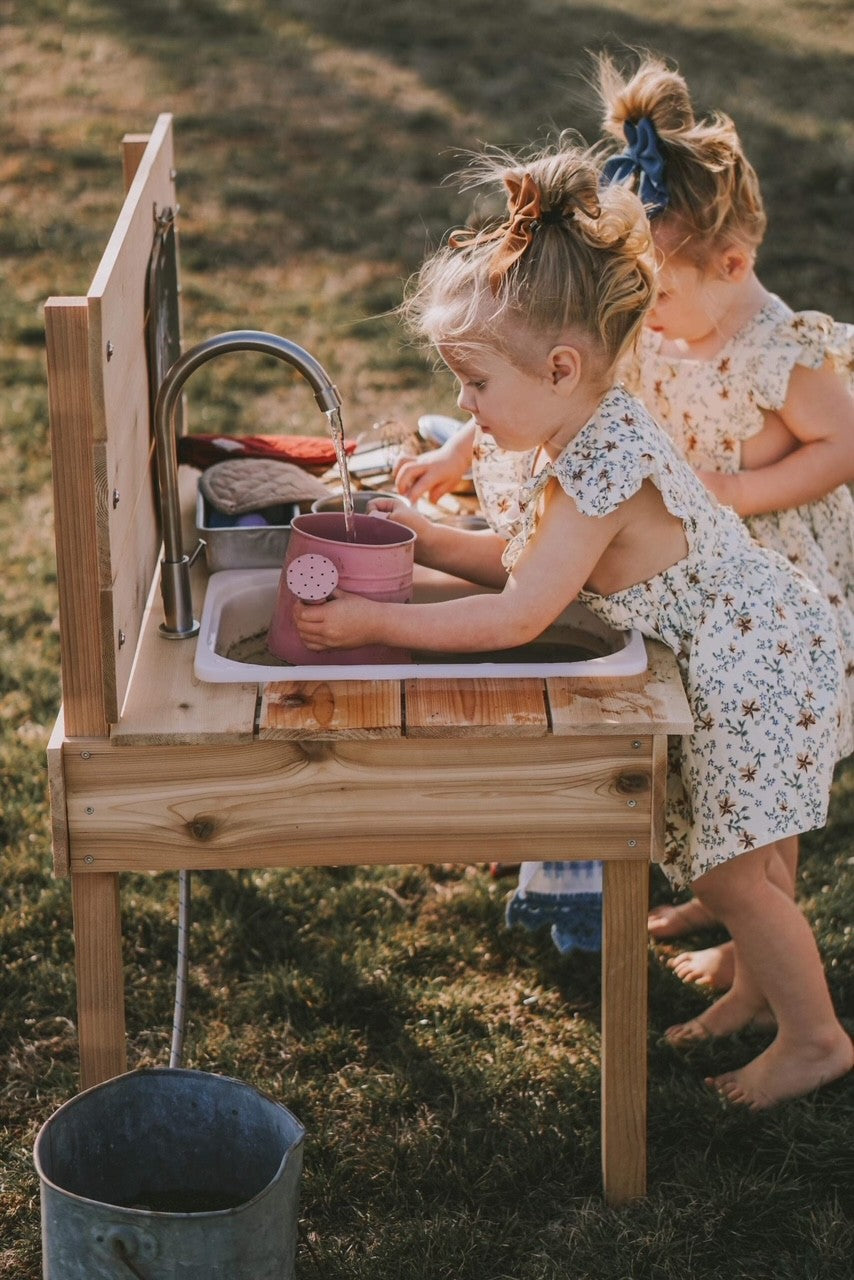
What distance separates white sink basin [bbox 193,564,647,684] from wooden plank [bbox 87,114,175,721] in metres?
0.12

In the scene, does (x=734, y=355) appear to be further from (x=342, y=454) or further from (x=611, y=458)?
(x=342, y=454)

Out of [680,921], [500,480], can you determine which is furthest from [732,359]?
[680,921]

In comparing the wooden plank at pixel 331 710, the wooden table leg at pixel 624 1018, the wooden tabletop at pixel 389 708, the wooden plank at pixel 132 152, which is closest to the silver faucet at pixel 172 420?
the wooden tabletop at pixel 389 708

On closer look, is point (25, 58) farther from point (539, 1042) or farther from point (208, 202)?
point (539, 1042)

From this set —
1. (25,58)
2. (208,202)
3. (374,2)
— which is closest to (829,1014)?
(208,202)

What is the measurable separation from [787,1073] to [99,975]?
43.4 inches

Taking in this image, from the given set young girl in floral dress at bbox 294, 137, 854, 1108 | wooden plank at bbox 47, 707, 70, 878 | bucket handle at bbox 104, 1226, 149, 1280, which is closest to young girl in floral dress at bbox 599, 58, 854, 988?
young girl in floral dress at bbox 294, 137, 854, 1108

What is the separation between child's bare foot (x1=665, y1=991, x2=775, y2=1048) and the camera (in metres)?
2.63

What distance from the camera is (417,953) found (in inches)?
114

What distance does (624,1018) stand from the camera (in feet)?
6.98

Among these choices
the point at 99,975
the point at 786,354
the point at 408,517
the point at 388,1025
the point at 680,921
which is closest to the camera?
the point at 99,975

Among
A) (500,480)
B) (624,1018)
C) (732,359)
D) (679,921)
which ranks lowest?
(679,921)

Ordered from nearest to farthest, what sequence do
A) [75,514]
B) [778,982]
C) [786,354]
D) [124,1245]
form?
[124,1245]
[75,514]
[778,982]
[786,354]

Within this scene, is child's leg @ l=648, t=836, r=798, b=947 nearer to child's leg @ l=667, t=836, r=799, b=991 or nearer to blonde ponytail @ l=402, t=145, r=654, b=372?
child's leg @ l=667, t=836, r=799, b=991
